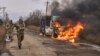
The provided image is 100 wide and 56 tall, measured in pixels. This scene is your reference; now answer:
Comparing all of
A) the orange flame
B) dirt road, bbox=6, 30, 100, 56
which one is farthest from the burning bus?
dirt road, bbox=6, 30, 100, 56

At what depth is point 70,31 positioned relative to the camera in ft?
122

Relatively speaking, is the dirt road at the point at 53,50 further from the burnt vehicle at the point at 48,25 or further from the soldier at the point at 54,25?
the burnt vehicle at the point at 48,25

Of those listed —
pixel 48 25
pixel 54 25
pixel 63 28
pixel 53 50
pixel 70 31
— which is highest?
pixel 54 25

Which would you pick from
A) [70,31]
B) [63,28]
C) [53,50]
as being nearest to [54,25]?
[63,28]

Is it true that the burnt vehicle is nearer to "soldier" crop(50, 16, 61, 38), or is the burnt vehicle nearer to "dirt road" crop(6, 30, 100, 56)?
"soldier" crop(50, 16, 61, 38)

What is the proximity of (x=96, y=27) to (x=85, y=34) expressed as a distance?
2430 millimetres

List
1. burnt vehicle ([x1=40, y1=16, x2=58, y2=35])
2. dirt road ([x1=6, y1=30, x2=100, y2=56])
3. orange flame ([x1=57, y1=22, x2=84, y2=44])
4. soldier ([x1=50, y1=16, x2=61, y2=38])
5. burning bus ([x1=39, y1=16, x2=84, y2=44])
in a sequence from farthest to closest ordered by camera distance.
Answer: burnt vehicle ([x1=40, y1=16, x2=58, y2=35]), soldier ([x1=50, y1=16, x2=61, y2=38]), burning bus ([x1=39, y1=16, x2=84, y2=44]), orange flame ([x1=57, y1=22, x2=84, y2=44]), dirt road ([x1=6, y1=30, x2=100, y2=56])

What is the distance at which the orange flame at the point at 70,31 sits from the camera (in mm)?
36594

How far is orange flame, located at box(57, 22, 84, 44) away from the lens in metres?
36.6

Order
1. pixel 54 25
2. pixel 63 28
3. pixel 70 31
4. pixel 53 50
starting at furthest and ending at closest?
pixel 54 25 < pixel 63 28 < pixel 70 31 < pixel 53 50

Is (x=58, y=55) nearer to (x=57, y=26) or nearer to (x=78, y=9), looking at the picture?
(x=78, y=9)

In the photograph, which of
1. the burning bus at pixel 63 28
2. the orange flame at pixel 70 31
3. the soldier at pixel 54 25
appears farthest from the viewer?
the soldier at pixel 54 25

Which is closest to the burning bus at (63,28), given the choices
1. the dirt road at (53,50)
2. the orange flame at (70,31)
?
the orange flame at (70,31)

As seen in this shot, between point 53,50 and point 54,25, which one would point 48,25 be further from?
point 53,50
